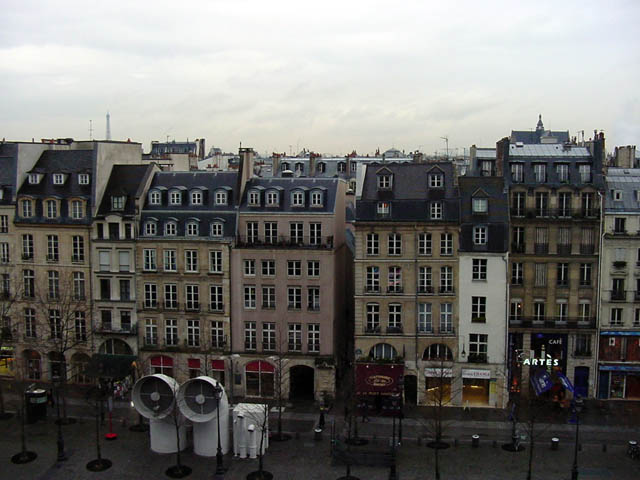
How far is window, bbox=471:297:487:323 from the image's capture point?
180 feet

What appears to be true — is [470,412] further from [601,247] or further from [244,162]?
[244,162]

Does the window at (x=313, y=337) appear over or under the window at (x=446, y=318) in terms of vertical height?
under

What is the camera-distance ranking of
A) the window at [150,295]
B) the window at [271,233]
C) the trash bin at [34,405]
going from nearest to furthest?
the trash bin at [34,405], the window at [271,233], the window at [150,295]

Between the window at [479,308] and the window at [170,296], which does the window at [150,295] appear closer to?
the window at [170,296]

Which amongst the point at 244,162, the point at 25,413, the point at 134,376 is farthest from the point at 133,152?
the point at 25,413

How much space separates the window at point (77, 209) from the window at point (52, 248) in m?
2.20

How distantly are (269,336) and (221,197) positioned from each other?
10.9m

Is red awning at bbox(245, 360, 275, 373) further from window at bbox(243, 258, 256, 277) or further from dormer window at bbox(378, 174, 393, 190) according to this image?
dormer window at bbox(378, 174, 393, 190)

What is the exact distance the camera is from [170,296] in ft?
190

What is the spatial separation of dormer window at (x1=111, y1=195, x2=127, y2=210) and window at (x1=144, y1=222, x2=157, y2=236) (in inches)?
101

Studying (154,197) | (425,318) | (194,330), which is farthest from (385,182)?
(194,330)

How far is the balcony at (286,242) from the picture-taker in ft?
183

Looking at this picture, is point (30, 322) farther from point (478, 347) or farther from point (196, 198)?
point (478, 347)

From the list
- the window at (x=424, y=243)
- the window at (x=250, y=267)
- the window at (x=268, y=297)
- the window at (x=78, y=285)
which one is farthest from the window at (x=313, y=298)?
the window at (x=78, y=285)
